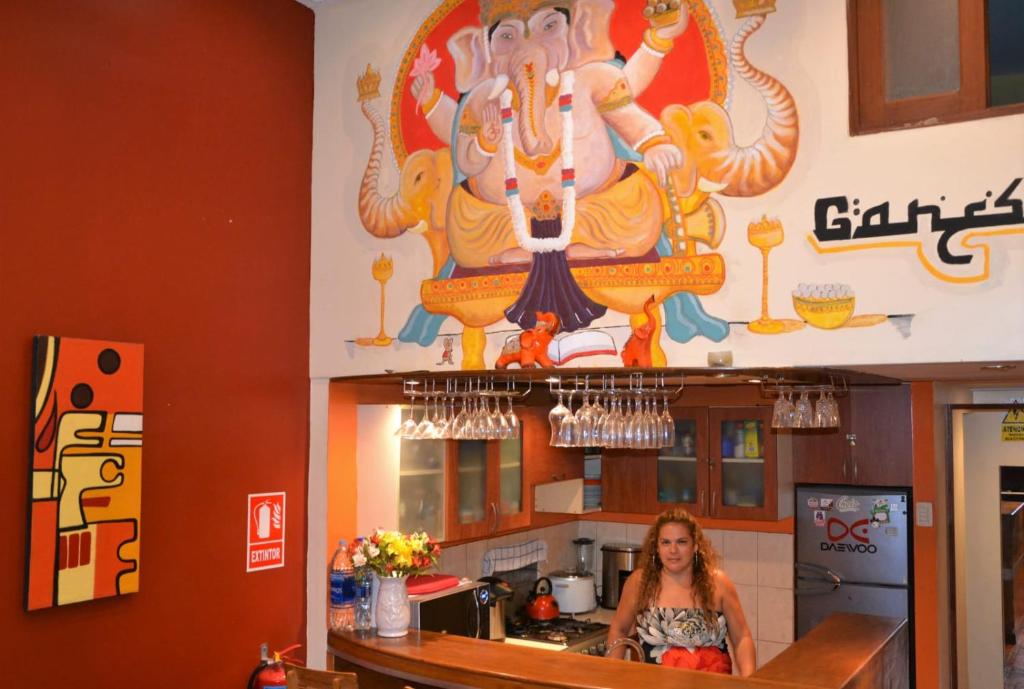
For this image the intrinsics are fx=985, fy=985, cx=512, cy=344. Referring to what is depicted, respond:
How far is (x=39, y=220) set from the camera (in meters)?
3.39

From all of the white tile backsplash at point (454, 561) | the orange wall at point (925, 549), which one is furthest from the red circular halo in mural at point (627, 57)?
the orange wall at point (925, 549)

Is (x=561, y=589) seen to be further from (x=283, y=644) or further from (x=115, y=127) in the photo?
(x=115, y=127)

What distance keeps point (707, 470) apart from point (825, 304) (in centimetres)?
325

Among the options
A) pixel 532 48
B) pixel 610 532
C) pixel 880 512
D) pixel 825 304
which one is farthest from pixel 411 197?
pixel 610 532

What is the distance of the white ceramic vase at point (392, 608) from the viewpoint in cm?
418

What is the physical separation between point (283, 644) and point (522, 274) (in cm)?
194

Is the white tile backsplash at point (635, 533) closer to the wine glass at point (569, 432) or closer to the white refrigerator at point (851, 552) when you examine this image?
the white refrigerator at point (851, 552)

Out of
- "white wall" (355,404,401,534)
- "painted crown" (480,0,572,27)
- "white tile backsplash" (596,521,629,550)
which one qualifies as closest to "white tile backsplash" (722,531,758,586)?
"white tile backsplash" (596,521,629,550)

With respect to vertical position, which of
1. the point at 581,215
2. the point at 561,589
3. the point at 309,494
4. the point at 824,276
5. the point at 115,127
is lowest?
the point at 561,589

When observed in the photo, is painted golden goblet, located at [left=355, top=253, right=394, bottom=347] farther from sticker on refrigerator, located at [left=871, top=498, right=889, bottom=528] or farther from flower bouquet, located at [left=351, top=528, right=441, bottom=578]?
sticker on refrigerator, located at [left=871, top=498, right=889, bottom=528]

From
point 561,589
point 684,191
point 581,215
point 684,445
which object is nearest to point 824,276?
point 684,191

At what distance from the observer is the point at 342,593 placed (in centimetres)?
429

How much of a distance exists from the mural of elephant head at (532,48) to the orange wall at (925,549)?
2788 millimetres

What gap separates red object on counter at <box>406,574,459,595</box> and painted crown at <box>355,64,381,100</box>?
7.23 feet
